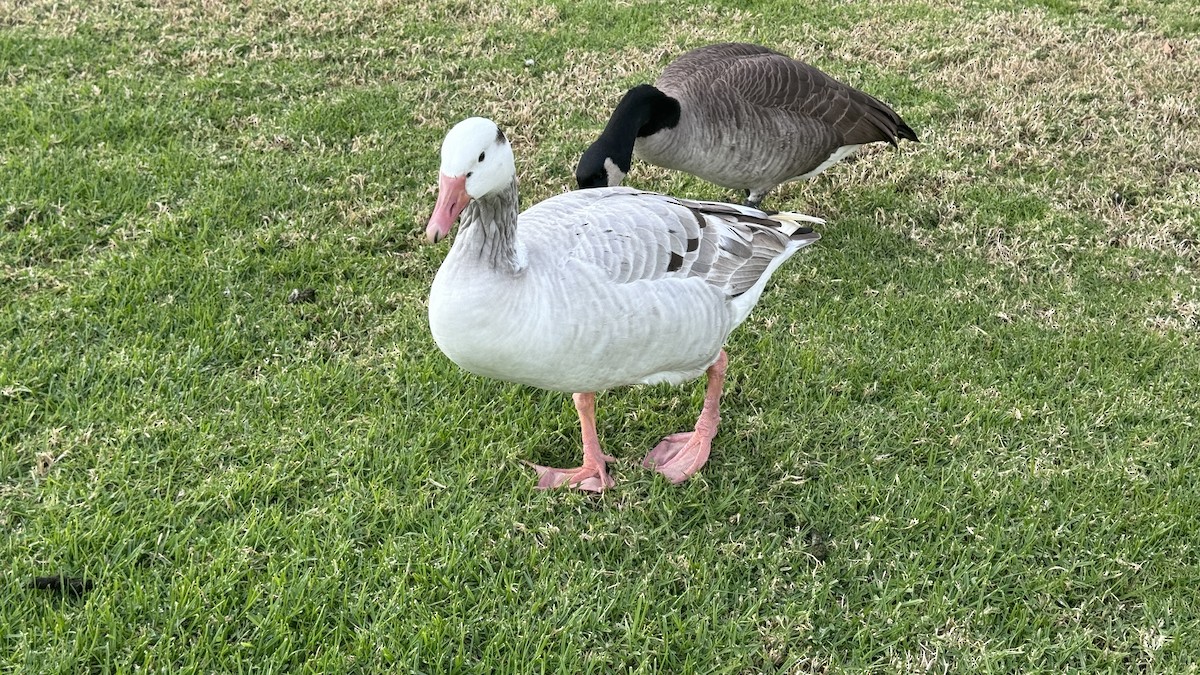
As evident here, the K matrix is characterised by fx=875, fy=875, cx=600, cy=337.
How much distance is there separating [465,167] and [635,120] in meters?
1.95

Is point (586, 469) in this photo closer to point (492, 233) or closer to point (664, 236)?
point (664, 236)

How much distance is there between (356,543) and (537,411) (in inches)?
37.9

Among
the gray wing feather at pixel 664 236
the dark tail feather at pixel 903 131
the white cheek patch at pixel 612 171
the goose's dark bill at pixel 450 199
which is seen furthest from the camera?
the dark tail feather at pixel 903 131

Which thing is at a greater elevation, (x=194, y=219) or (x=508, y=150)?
(x=508, y=150)

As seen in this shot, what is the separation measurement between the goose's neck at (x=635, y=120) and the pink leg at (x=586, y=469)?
134 centimetres

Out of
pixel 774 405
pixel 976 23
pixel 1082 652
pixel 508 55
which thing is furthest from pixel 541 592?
pixel 976 23

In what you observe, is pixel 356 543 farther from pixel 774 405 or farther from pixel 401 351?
pixel 774 405

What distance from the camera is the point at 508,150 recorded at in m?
2.62

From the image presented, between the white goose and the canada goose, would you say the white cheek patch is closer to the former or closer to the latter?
the canada goose

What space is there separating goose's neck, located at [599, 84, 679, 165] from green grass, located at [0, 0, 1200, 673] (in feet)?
3.12

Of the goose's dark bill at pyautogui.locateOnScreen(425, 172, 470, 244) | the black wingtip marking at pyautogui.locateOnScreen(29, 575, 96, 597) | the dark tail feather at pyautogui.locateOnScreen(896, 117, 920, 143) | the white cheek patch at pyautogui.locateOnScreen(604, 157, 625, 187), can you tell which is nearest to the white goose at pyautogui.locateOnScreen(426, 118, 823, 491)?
the goose's dark bill at pyautogui.locateOnScreen(425, 172, 470, 244)

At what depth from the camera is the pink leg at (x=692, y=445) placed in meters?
3.35

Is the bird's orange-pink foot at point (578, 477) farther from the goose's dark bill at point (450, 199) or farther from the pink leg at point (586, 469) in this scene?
the goose's dark bill at point (450, 199)

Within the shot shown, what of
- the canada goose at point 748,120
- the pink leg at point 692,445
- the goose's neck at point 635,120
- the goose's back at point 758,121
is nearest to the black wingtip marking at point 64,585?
the pink leg at point 692,445
